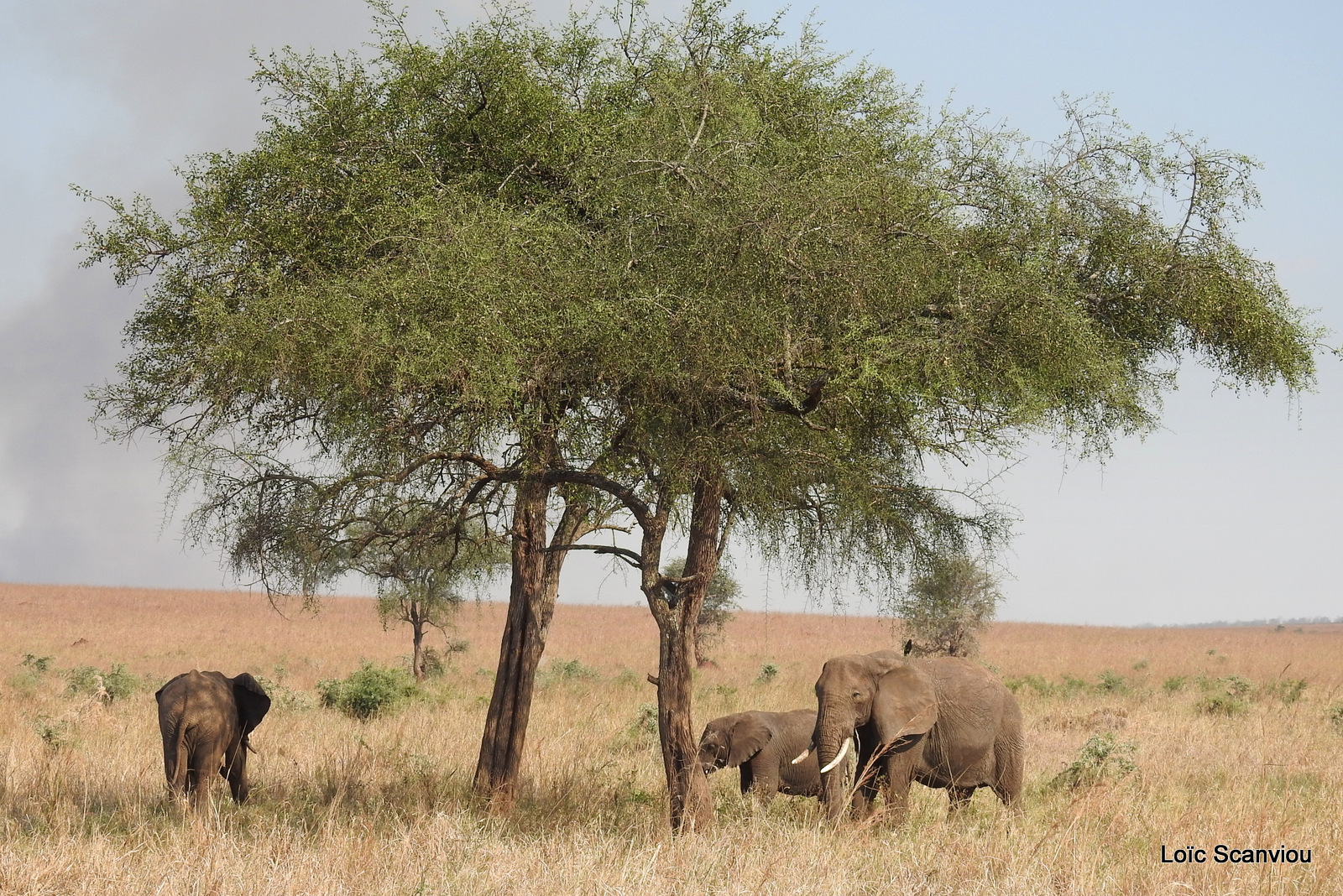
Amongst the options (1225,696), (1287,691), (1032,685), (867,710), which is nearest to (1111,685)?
(1032,685)

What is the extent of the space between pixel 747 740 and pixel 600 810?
273cm

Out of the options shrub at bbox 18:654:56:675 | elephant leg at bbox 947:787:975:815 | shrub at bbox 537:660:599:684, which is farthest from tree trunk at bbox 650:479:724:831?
shrub at bbox 18:654:56:675

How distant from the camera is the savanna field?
28.2ft

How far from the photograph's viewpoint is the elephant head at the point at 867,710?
11102mm

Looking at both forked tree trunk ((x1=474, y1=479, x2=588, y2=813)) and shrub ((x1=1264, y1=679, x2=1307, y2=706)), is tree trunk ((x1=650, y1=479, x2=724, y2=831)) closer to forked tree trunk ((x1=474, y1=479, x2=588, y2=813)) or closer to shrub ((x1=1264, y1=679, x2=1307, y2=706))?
forked tree trunk ((x1=474, y1=479, x2=588, y2=813))

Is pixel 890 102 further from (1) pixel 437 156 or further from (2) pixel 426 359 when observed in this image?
(2) pixel 426 359

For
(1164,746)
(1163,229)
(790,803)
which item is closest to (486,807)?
(790,803)

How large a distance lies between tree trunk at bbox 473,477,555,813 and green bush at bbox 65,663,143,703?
12535 mm

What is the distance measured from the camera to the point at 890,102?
1383 centimetres

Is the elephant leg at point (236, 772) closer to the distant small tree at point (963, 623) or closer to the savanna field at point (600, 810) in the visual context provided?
the savanna field at point (600, 810)

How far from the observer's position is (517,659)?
569 inches

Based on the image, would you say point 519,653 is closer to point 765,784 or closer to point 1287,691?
point 765,784

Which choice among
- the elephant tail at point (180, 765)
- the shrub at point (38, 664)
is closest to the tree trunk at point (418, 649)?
the shrub at point (38, 664)

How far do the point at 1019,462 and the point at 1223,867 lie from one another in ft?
13.2
